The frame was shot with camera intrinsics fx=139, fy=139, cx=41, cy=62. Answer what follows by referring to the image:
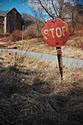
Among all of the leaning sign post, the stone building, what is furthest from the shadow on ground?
the stone building

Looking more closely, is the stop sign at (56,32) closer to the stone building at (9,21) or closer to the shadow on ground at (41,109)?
the shadow on ground at (41,109)

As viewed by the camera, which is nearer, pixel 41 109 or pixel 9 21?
pixel 41 109

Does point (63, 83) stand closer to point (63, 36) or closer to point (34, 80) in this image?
point (34, 80)

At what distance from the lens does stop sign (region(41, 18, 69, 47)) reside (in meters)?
3.04

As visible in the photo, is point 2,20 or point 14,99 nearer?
point 14,99

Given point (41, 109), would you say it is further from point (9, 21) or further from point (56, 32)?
point (9, 21)

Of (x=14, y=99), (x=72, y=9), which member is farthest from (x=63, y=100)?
(x=72, y=9)

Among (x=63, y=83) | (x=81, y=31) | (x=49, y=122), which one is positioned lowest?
(x=49, y=122)

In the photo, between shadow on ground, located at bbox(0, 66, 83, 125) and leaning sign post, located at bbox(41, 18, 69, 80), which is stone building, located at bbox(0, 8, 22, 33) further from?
shadow on ground, located at bbox(0, 66, 83, 125)

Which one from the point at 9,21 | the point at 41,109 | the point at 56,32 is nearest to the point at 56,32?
the point at 56,32

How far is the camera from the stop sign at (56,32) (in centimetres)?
304

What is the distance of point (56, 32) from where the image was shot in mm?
3045

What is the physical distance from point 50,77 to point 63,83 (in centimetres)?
67

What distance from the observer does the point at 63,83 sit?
3.04m
